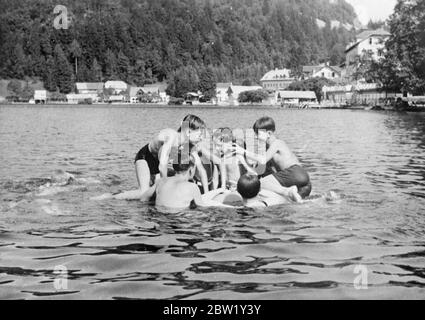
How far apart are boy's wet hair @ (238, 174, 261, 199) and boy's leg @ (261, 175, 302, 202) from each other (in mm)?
941

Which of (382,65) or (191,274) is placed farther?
(382,65)

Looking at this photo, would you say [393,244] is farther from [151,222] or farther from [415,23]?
[415,23]

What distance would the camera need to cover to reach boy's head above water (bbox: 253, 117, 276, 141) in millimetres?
13328

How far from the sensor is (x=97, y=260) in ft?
29.0

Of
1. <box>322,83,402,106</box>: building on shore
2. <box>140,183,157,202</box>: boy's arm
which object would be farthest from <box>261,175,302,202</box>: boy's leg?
<box>322,83,402,106</box>: building on shore

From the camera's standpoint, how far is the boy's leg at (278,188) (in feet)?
44.3

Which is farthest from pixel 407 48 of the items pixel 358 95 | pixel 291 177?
pixel 291 177

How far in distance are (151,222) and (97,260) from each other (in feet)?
9.27

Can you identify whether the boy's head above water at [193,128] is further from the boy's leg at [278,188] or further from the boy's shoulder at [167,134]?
the boy's leg at [278,188]

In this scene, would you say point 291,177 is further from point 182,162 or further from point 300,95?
point 300,95

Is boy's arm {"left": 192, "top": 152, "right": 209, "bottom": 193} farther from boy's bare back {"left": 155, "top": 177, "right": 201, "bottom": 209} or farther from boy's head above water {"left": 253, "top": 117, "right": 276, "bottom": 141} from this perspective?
boy's head above water {"left": 253, "top": 117, "right": 276, "bottom": 141}

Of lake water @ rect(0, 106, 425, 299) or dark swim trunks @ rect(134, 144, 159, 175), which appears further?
dark swim trunks @ rect(134, 144, 159, 175)

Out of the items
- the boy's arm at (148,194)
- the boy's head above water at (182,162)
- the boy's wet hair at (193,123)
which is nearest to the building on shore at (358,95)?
the boy's arm at (148,194)
